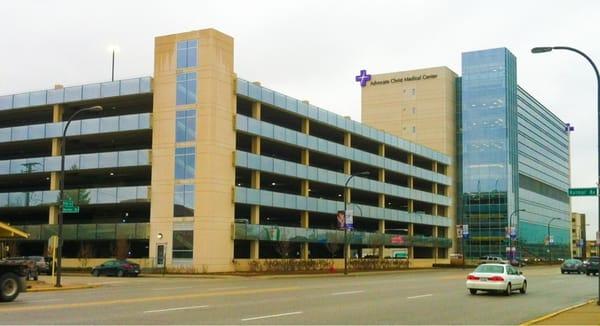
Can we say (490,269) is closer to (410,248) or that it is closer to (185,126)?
(185,126)

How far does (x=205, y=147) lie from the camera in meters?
57.3

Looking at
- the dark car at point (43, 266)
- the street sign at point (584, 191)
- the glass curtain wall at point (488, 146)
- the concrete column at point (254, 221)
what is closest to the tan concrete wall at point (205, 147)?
the concrete column at point (254, 221)

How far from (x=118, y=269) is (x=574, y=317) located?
39575mm

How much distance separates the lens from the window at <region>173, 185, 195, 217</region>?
57.5 metres

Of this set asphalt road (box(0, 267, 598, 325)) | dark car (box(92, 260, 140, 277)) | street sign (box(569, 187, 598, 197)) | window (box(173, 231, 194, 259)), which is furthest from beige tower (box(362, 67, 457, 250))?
asphalt road (box(0, 267, 598, 325))

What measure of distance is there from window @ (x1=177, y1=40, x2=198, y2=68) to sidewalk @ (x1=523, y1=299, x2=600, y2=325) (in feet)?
142

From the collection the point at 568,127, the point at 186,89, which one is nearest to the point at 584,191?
the point at 186,89

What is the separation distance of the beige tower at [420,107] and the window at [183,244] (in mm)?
63877

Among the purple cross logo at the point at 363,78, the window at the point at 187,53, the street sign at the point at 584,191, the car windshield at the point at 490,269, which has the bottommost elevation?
the car windshield at the point at 490,269

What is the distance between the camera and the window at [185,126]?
5806 cm

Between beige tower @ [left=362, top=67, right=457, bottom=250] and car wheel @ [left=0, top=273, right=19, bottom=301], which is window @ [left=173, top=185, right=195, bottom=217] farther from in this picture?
beige tower @ [left=362, top=67, right=457, bottom=250]

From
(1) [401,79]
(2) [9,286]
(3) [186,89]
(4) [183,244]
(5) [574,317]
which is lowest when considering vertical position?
(5) [574,317]

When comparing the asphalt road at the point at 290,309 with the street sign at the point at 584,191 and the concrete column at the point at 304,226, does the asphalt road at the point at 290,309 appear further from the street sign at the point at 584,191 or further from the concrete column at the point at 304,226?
the concrete column at the point at 304,226

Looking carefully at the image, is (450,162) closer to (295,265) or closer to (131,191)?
(295,265)
